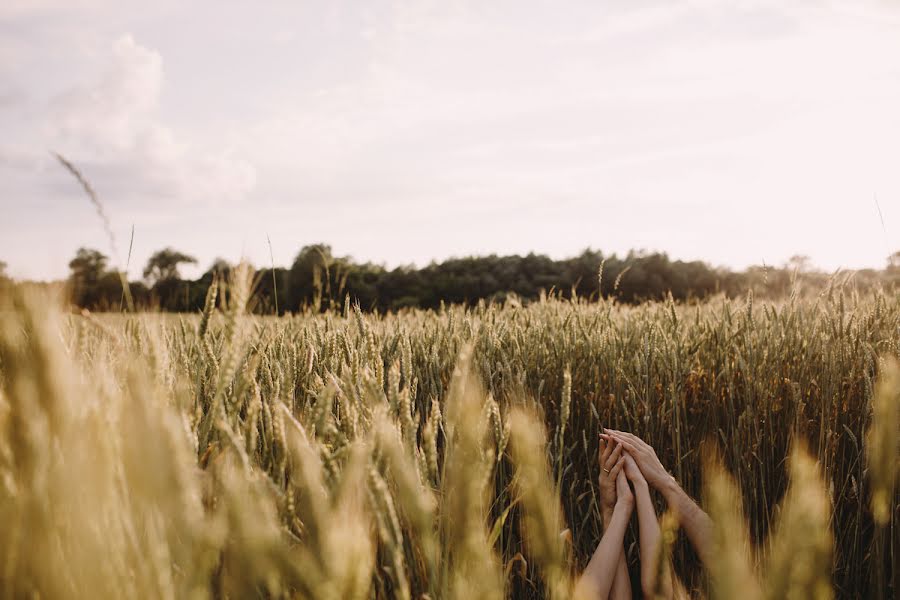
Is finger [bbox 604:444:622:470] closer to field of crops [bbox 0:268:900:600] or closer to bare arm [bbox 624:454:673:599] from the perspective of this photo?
bare arm [bbox 624:454:673:599]

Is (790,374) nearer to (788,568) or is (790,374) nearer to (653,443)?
(653,443)

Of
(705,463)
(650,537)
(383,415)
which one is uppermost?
(383,415)

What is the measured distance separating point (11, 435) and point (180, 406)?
20cm

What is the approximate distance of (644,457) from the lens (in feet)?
7.27

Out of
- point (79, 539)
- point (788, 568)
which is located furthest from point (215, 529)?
point (788, 568)

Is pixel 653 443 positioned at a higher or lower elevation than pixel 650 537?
higher

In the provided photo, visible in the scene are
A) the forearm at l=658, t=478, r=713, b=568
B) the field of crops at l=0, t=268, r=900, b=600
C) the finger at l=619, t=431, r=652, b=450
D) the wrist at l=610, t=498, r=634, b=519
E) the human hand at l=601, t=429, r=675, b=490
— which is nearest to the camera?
the field of crops at l=0, t=268, r=900, b=600

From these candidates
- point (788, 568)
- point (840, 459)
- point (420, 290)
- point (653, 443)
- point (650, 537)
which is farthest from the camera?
point (420, 290)

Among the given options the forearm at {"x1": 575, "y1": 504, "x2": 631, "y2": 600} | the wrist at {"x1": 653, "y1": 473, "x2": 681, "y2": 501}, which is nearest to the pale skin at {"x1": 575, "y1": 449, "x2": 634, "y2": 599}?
the forearm at {"x1": 575, "y1": 504, "x2": 631, "y2": 600}

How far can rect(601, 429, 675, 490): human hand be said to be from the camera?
215cm

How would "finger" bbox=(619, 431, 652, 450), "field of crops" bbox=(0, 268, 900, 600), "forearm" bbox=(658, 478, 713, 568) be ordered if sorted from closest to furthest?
1. "field of crops" bbox=(0, 268, 900, 600)
2. "forearm" bbox=(658, 478, 713, 568)
3. "finger" bbox=(619, 431, 652, 450)

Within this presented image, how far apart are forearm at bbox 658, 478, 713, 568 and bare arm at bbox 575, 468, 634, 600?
15 cm

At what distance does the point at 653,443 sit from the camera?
2.50 meters

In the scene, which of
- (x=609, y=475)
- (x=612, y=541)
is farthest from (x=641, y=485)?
(x=612, y=541)
